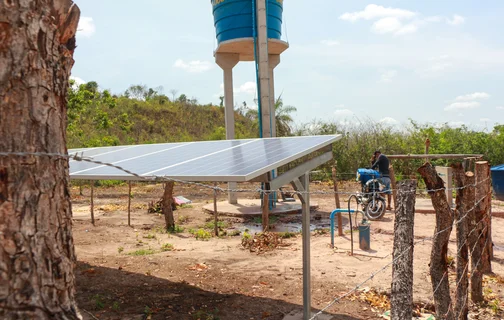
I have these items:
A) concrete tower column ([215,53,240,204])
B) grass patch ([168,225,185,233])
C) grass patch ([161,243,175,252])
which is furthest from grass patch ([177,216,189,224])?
grass patch ([161,243,175,252])

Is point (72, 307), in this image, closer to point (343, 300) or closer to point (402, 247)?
point (402, 247)

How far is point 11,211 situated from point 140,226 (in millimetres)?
11184

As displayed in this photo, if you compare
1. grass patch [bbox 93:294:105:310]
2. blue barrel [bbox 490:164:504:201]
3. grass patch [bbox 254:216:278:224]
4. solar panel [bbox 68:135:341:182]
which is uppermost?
solar panel [bbox 68:135:341:182]

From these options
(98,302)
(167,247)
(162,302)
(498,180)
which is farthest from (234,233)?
(498,180)

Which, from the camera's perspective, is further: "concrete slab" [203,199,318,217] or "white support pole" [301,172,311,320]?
"concrete slab" [203,199,318,217]

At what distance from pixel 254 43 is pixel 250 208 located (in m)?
5.28

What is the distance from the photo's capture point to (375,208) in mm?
11469

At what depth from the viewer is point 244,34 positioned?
14.6m

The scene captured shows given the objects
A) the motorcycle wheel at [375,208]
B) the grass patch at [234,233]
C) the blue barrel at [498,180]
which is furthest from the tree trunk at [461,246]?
the blue barrel at [498,180]

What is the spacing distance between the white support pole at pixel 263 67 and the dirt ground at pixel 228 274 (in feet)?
12.1

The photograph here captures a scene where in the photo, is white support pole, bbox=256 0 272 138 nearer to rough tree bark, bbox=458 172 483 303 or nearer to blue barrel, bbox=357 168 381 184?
blue barrel, bbox=357 168 381 184

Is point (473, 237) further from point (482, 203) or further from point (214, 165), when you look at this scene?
point (214, 165)

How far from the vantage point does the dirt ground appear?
5961 mm

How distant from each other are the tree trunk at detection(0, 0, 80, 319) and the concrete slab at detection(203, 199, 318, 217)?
1189cm
